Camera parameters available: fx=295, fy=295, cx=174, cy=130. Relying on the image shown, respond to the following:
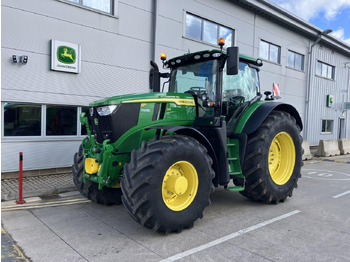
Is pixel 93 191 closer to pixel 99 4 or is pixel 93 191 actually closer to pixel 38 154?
pixel 38 154

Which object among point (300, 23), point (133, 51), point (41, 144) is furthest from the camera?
point (300, 23)

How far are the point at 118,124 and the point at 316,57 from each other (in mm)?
16475

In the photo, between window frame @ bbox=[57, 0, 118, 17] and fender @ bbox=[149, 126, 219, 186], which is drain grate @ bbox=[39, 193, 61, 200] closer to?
fender @ bbox=[149, 126, 219, 186]

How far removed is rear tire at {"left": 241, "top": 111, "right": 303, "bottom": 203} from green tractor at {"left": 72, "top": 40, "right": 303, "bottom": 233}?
0.06 ft

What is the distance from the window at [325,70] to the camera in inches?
705

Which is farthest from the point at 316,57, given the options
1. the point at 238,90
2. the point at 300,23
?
the point at 238,90

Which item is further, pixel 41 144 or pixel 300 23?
pixel 300 23

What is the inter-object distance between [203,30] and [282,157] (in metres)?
7.14

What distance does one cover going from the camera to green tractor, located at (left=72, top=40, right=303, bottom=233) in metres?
3.83

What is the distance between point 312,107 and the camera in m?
17.2

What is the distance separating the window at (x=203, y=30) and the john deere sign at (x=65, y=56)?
4504 mm

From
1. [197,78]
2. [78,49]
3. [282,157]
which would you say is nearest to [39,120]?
[78,49]

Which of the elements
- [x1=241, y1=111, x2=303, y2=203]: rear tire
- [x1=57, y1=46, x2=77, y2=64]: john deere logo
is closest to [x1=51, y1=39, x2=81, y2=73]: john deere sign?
[x1=57, y1=46, x2=77, y2=64]: john deere logo

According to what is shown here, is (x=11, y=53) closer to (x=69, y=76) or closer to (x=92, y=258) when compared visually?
(x=69, y=76)
